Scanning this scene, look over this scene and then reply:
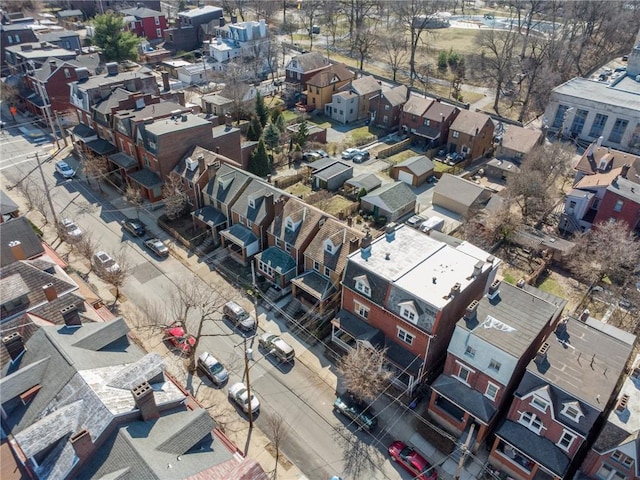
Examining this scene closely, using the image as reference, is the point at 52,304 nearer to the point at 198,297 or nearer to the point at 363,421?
the point at 198,297

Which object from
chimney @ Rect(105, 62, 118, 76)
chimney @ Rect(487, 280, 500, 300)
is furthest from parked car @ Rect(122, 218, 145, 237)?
chimney @ Rect(487, 280, 500, 300)

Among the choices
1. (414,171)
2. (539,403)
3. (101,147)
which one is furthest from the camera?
(414,171)

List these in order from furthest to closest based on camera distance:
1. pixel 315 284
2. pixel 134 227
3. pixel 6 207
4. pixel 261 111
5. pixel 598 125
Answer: pixel 598 125 < pixel 261 111 < pixel 134 227 < pixel 6 207 < pixel 315 284

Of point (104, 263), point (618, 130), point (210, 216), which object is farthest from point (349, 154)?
point (618, 130)

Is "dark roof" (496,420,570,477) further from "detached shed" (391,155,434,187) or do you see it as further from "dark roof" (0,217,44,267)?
"dark roof" (0,217,44,267)

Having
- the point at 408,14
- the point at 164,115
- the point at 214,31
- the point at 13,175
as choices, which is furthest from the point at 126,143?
the point at 408,14

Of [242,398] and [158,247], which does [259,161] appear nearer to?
[158,247]
